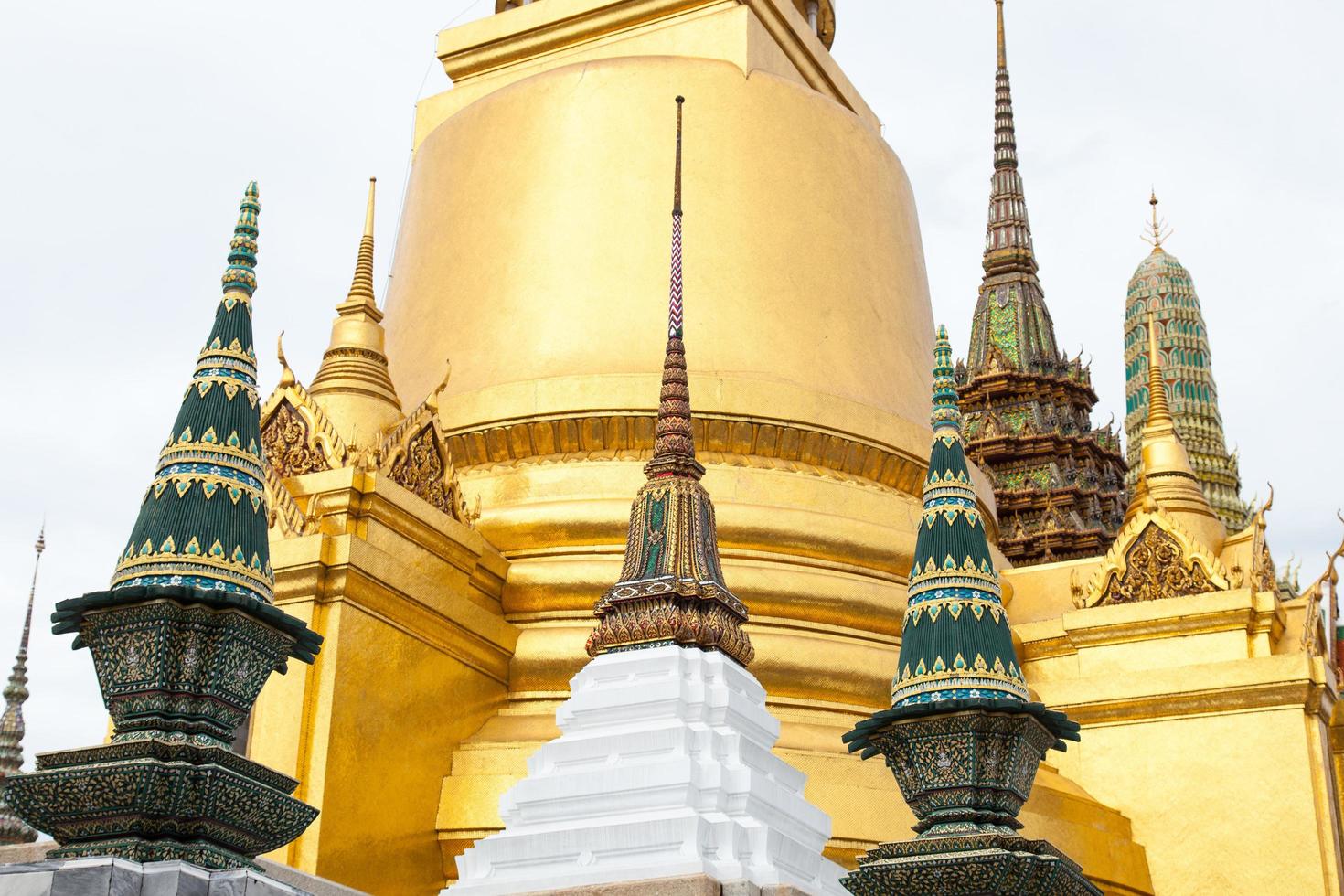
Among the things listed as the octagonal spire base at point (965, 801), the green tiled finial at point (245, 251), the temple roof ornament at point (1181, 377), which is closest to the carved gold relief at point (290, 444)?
the green tiled finial at point (245, 251)

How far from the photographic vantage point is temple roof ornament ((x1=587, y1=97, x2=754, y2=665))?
25.7 ft

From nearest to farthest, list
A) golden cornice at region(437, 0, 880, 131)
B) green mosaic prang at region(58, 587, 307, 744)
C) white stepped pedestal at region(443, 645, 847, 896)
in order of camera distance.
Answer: green mosaic prang at region(58, 587, 307, 744) < white stepped pedestal at region(443, 645, 847, 896) < golden cornice at region(437, 0, 880, 131)

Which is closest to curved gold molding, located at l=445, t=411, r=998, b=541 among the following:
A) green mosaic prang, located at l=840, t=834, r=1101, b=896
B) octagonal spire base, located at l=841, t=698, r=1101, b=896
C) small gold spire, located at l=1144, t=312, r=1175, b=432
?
small gold spire, located at l=1144, t=312, r=1175, b=432

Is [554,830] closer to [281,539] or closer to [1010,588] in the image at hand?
[281,539]

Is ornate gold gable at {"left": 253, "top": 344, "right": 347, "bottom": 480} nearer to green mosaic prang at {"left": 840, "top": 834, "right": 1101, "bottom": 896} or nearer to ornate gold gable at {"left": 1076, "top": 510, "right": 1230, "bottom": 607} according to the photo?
ornate gold gable at {"left": 1076, "top": 510, "right": 1230, "bottom": 607}

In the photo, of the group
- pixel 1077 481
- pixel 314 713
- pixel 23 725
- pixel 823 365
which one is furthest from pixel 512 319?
pixel 1077 481

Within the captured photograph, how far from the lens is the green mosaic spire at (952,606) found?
A: 4.98m

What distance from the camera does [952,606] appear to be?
517cm

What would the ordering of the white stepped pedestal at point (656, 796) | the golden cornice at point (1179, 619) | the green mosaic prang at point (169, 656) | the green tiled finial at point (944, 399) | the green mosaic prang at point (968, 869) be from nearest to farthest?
the green mosaic prang at point (169, 656) → the green mosaic prang at point (968, 869) → the green tiled finial at point (944, 399) → the white stepped pedestal at point (656, 796) → the golden cornice at point (1179, 619)

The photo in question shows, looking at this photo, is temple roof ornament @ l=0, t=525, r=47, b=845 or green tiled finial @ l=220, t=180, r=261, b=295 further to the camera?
temple roof ornament @ l=0, t=525, r=47, b=845

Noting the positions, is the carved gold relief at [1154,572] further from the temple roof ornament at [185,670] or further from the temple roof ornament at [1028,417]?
the temple roof ornament at [1028,417]

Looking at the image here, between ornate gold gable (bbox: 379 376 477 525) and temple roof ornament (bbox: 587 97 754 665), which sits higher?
ornate gold gable (bbox: 379 376 477 525)

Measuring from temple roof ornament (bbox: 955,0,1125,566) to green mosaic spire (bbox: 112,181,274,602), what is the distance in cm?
1720

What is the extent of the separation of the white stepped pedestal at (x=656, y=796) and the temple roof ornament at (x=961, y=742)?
2.01 m
